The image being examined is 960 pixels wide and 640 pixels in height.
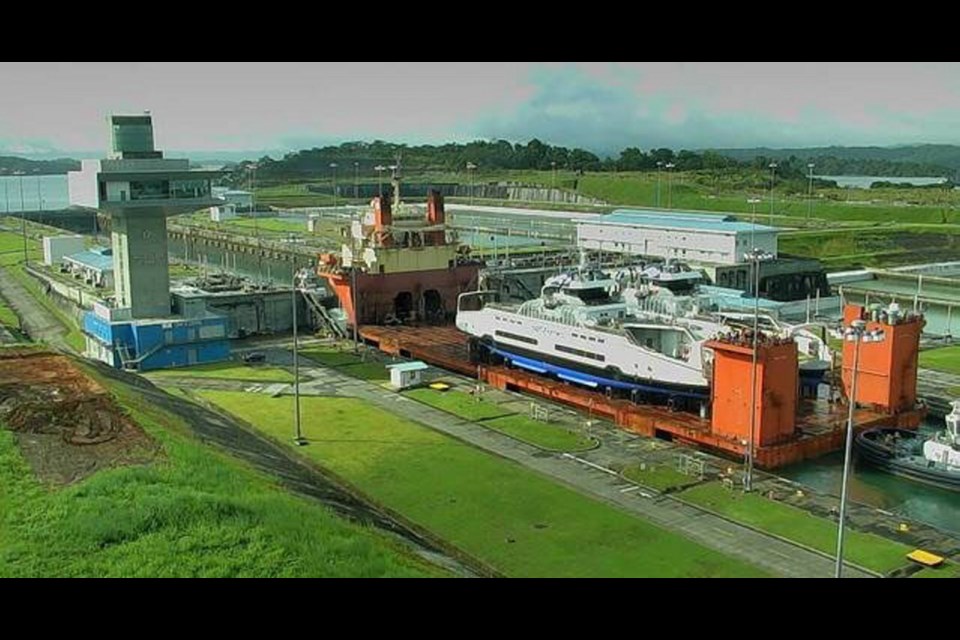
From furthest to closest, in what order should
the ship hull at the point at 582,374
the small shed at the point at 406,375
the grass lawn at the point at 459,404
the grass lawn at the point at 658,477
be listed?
1. the small shed at the point at 406,375
2. the grass lawn at the point at 459,404
3. the ship hull at the point at 582,374
4. the grass lawn at the point at 658,477

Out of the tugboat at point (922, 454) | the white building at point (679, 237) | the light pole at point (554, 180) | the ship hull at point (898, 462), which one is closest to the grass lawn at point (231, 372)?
the ship hull at point (898, 462)

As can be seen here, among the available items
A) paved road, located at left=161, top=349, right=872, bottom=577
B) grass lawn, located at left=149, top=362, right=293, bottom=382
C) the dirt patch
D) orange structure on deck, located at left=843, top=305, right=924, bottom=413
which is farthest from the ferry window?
the dirt patch

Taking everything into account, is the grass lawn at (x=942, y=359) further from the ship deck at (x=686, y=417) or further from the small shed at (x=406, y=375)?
the small shed at (x=406, y=375)

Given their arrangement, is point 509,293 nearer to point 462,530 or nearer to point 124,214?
point 124,214

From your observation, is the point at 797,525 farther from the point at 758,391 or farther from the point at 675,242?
the point at 675,242

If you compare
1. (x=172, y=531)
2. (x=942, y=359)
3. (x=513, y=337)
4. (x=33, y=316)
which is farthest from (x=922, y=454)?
(x=33, y=316)

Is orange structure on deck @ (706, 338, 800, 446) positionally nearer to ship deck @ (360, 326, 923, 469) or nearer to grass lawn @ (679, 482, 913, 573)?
ship deck @ (360, 326, 923, 469)
